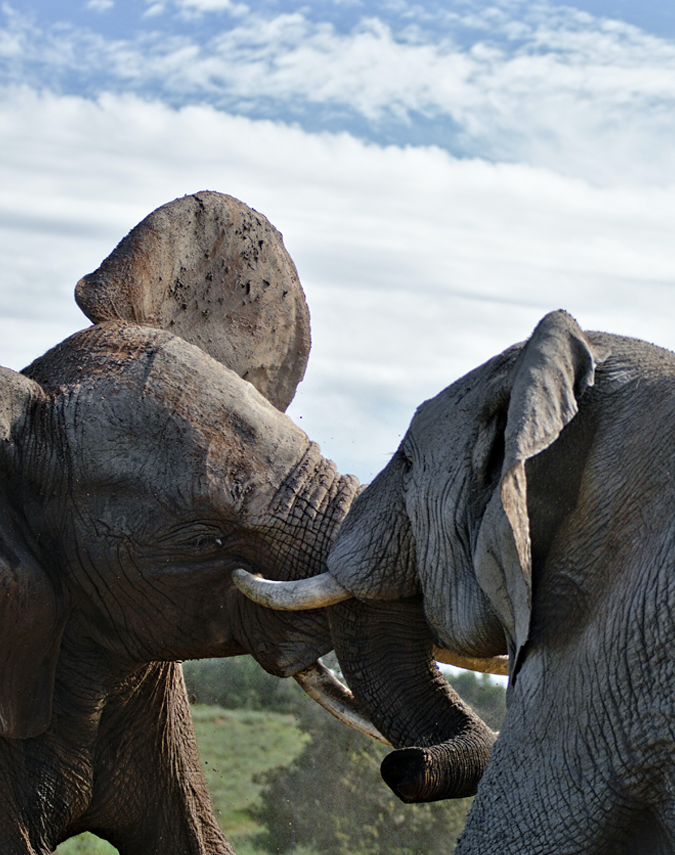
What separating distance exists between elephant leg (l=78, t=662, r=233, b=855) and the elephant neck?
0.76 m

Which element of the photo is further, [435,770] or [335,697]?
[335,697]

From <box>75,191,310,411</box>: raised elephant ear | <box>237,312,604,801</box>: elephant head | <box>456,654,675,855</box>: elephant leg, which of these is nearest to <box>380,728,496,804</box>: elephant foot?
<box>237,312,604,801</box>: elephant head

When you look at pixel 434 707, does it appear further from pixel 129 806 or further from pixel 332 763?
pixel 332 763

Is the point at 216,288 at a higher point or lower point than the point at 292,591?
higher

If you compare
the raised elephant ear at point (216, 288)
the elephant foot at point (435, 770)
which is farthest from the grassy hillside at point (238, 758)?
the elephant foot at point (435, 770)

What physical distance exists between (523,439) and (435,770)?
3.39 ft

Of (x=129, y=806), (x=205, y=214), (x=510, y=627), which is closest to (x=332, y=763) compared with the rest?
(x=129, y=806)

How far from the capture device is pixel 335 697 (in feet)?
12.7

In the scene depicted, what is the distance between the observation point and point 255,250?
15.1 ft

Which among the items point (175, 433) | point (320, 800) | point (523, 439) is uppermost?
point (523, 439)

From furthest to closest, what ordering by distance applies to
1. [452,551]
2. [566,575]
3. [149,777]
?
1. [149,777]
2. [452,551]
3. [566,575]

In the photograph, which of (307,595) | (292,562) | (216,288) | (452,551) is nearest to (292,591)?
(307,595)

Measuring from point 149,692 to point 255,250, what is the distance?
1516 mm

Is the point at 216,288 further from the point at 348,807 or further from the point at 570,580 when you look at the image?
the point at 348,807
